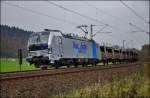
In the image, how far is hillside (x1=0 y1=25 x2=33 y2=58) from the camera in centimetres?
10604

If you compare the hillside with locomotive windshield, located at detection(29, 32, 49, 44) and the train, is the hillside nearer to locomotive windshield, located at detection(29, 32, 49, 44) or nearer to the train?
the train

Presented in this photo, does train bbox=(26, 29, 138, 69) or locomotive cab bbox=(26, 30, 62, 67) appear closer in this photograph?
locomotive cab bbox=(26, 30, 62, 67)

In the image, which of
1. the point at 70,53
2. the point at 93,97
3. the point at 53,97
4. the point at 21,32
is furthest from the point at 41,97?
the point at 21,32

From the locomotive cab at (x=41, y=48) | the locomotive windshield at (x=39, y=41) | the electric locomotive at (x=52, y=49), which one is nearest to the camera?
the locomotive cab at (x=41, y=48)

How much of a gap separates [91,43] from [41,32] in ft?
36.4

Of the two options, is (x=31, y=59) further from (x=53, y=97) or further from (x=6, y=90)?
(x=53, y=97)

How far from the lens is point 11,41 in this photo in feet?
372

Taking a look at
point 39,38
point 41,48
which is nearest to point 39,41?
point 39,38

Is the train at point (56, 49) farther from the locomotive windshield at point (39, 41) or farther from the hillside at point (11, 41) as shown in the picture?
the hillside at point (11, 41)

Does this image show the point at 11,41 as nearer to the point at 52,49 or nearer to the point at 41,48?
the point at 41,48

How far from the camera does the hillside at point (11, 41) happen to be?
106037 mm

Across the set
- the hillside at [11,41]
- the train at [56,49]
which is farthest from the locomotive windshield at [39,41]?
the hillside at [11,41]

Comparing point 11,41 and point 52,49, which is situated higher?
point 11,41

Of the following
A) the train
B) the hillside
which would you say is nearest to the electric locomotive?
the train
